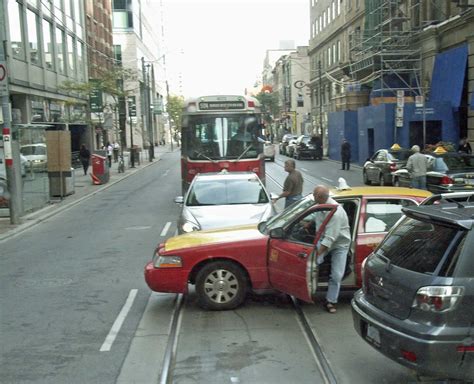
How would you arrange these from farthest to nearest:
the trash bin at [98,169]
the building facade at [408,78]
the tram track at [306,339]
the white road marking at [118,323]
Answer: the building facade at [408,78]
the trash bin at [98,169]
the white road marking at [118,323]
the tram track at [306,339]

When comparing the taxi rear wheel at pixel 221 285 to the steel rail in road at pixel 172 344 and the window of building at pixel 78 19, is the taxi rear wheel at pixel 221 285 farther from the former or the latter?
the window of building at pixel 78 19

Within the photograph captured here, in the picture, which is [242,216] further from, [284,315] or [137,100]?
[137,100]

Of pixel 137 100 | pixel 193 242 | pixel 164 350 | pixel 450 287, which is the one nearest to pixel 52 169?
pixel 193 242

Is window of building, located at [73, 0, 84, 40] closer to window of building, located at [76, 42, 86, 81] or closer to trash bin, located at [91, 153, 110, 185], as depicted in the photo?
window of building, located at [76, 42, 86, 81]

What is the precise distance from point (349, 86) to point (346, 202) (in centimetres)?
3470

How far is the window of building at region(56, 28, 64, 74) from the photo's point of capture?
3738cm

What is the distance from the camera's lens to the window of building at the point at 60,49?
37378mm

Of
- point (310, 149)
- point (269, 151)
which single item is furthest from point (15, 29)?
point (310, 149)

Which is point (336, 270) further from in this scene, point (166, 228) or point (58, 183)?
point (58, 183)

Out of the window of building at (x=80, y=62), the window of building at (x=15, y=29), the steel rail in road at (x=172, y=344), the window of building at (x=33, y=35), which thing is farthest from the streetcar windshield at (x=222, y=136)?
the window of building at (x=80, y=62)

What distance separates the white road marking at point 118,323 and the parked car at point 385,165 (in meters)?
15.8

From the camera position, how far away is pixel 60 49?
3809cm

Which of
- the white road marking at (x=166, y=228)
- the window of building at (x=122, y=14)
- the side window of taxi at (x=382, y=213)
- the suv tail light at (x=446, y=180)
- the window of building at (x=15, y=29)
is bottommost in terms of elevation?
the white road marking at (x=166, y=228)

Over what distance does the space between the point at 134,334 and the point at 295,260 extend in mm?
1985
